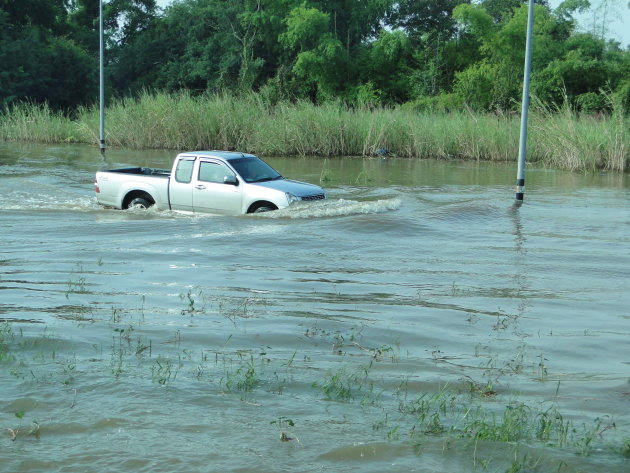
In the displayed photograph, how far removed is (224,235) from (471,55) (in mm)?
40580

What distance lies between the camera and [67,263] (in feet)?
38.7

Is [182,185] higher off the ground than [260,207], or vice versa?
[182,185]

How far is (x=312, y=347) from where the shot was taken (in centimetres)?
760

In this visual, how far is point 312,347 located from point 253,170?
1033cm

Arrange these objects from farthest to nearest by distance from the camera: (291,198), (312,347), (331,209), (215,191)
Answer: (331,209), (215,191), (291,198), (312,347)

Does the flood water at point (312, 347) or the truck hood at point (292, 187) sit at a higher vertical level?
the truck hood at point (292, 187)

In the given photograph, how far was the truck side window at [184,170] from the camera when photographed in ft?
57.8

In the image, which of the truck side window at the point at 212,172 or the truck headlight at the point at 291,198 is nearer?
the truck headlight at the point at 291,198

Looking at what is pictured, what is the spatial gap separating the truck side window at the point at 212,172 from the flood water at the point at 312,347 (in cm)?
129

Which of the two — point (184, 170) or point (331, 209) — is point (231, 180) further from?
point (331, 209)

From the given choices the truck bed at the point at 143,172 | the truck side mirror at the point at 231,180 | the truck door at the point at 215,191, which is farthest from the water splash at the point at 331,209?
the truck bed at the point at 143,172

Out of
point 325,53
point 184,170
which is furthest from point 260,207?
point 325,53

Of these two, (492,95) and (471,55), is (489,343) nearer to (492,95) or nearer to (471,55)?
(492,95)

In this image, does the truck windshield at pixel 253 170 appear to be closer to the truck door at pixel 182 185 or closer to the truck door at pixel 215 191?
the truck door at pixel 215 191
